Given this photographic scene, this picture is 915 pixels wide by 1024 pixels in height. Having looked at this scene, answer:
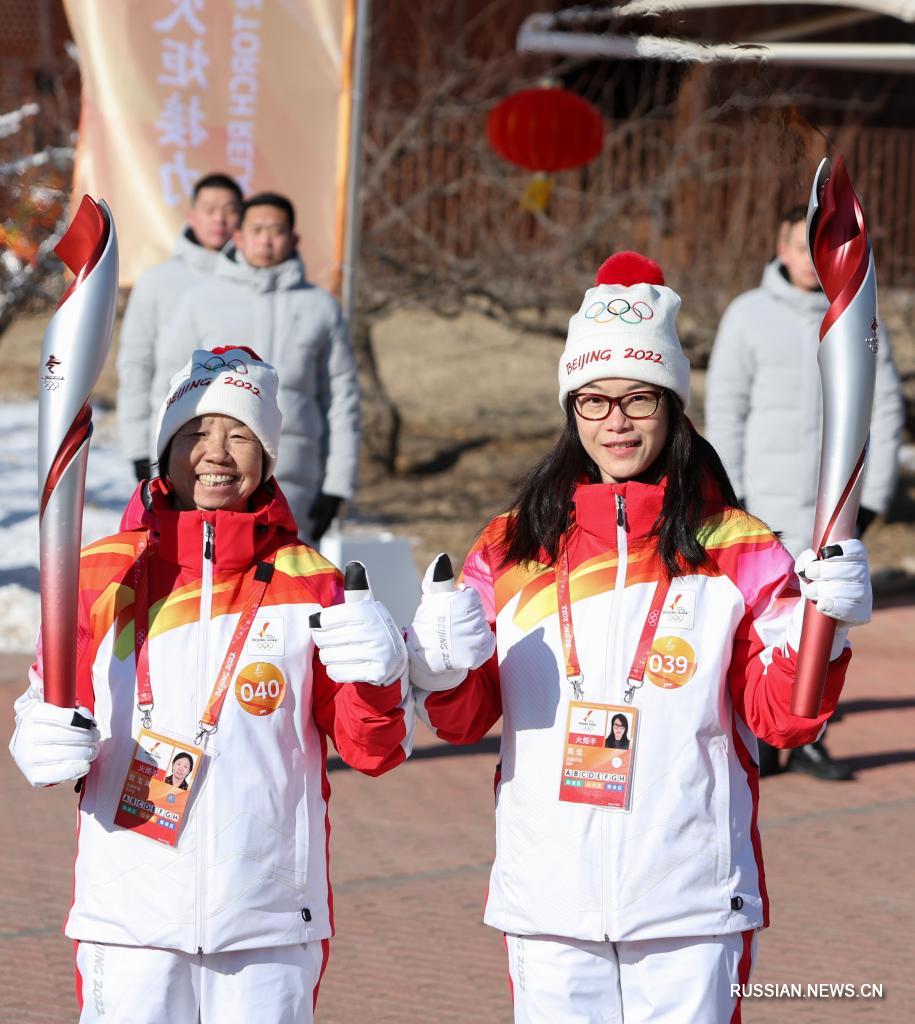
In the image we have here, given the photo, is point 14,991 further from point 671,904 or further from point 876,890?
point 876,890

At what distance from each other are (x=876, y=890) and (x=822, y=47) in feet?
16.1

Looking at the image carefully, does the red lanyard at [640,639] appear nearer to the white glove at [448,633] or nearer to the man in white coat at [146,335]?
the white glove at [448,633]

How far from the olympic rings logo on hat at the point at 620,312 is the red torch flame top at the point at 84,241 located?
0.81 metres

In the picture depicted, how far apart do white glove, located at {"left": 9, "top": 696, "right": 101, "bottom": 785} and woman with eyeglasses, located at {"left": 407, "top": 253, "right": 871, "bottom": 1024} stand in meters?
0.50

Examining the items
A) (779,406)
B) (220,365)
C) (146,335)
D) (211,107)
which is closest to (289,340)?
(146,335)

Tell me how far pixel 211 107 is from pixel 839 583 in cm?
578

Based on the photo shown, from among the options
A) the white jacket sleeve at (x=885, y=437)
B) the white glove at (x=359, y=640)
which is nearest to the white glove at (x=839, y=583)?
the white glove at (x=359, y=640)

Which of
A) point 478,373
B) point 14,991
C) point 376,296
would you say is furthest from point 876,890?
point 478,373

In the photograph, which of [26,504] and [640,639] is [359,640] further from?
[26,504]

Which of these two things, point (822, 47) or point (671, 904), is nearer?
point (671, 904)

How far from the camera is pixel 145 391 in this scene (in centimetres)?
589

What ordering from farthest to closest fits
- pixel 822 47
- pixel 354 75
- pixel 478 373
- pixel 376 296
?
pixel 478 373, pixel 376 296, pixel 822 47, pixel 354 75

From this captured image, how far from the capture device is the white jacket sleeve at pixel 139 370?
587 centimetres

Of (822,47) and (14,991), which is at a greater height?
(822,47)
